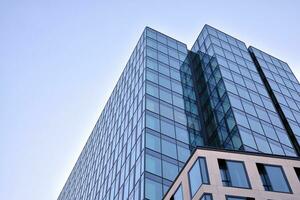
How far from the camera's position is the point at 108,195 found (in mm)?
45781

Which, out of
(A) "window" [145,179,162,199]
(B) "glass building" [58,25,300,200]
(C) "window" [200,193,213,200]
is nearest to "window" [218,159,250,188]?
(B) "glass building" [58,25,300,200]

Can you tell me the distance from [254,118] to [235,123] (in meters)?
3.86

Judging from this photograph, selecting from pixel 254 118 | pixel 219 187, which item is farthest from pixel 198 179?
pixel 254 118

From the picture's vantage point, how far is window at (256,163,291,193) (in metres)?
26.8

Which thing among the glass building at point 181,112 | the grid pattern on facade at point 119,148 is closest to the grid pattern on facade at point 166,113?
the glass building at point 181,112

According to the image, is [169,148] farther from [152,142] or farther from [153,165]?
[153,165]

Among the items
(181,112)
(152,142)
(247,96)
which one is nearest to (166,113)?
(181,112)

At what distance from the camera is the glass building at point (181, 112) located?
133 ft

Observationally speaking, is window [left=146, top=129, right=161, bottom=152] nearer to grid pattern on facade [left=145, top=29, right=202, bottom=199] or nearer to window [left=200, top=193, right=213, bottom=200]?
grid pattern on facade [left=145, top=29, right=202, bottom=199]

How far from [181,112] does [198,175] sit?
70.1 feet

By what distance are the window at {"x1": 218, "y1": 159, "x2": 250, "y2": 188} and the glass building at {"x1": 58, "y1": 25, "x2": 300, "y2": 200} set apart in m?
0.33

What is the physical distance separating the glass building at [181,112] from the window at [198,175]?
1.79 meters

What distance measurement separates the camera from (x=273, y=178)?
90.2ft

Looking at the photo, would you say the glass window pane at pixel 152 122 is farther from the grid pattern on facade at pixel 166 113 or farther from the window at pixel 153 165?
the window at pixel 153 165
